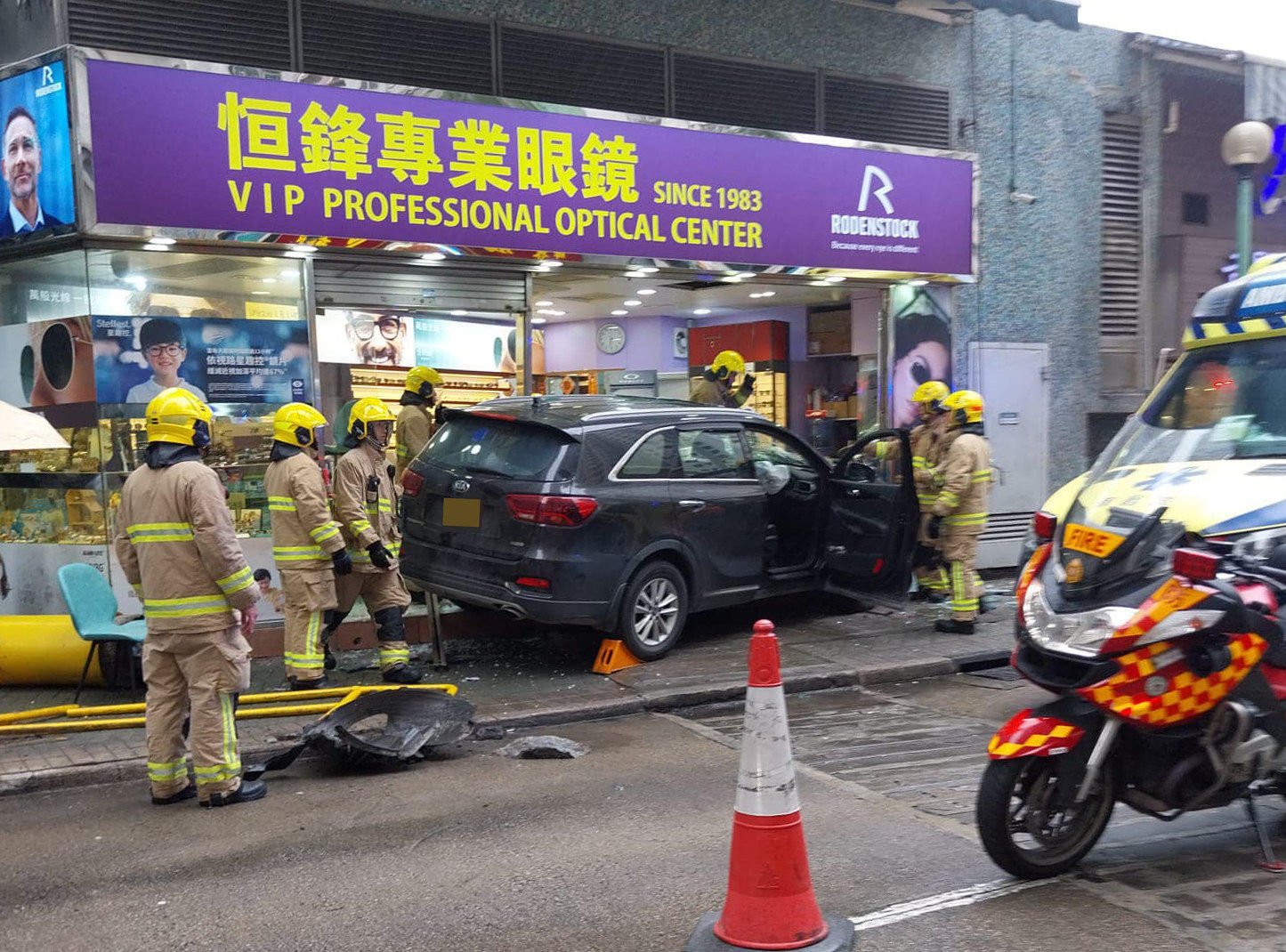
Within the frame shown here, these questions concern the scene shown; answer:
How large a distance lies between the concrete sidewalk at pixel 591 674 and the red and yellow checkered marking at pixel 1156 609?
3844 millimetres

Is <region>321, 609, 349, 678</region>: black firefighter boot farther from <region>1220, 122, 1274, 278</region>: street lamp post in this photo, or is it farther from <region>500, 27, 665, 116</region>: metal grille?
<region>1220, 122, 1274, 278</region>: street lamp post

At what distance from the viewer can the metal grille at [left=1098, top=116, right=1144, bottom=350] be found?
13.8 meters

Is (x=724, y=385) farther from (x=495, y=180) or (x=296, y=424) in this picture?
(x=296, y=424)

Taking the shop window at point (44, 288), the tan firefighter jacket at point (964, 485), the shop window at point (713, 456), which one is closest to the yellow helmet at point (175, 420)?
the shop window at point (44, 288)

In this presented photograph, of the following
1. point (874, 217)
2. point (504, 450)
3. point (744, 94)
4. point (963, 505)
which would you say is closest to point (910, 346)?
point (874, 217)

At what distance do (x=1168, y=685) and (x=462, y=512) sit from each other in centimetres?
511

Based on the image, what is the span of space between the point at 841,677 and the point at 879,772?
219 cm

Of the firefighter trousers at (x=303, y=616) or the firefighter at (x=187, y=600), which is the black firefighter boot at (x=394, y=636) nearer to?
the firefighter trousers at (x=303, y=616)

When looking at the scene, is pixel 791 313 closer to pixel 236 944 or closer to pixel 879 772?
pixel 879 772

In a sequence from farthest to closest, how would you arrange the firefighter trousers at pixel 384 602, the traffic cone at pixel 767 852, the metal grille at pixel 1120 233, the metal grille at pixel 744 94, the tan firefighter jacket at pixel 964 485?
the metal grille at pixel 1120 233 < the metal grille at pixel 744 94 < the tan firefighter jacket at pixel 964 485 < the firefighter trousers at pixel 384 602 < the traffic cone at pixel 767 852

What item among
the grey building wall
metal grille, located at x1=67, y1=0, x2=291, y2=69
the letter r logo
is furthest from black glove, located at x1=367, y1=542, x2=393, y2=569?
the grey building wall

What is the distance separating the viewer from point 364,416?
8.11 metres

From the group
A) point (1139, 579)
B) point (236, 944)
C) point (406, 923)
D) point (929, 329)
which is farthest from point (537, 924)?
point (929, 329)

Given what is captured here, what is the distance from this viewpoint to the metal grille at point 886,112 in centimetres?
1228
